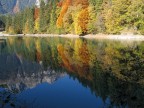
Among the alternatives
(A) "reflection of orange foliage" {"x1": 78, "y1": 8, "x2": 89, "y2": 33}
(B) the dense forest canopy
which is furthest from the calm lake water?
(A) "reflection of orange foliage" {"x1": 78, "y1": 8, "x2": 89, "y2": 33}

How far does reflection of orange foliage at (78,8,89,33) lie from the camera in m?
107

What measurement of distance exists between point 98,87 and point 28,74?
1093 cm

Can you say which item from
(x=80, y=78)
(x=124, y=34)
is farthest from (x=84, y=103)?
(x=124, y=34)

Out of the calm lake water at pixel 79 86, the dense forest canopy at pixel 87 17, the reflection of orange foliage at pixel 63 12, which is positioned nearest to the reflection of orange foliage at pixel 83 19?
the dense forest canopy at pixel 87 17

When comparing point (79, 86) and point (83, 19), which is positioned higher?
point (83, 19)

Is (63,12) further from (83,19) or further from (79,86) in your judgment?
(79,86)

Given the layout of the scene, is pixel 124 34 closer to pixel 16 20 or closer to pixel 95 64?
pixel 95 64

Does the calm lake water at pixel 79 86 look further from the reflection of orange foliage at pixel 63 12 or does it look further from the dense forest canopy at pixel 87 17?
the reflection of orange foliage at pixel 63 12

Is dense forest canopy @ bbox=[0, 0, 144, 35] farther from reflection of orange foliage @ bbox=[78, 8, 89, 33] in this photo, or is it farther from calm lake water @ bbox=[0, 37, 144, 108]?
calm lake water @ bbox=[0, 37, 144, 108]

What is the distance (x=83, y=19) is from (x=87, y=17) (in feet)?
5.22

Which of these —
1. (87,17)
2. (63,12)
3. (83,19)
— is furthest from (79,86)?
(63,12)

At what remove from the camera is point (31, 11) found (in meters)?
162

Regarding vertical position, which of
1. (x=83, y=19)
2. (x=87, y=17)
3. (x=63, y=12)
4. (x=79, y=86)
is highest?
(x=63, y=12)

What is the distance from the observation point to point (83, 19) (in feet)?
355
